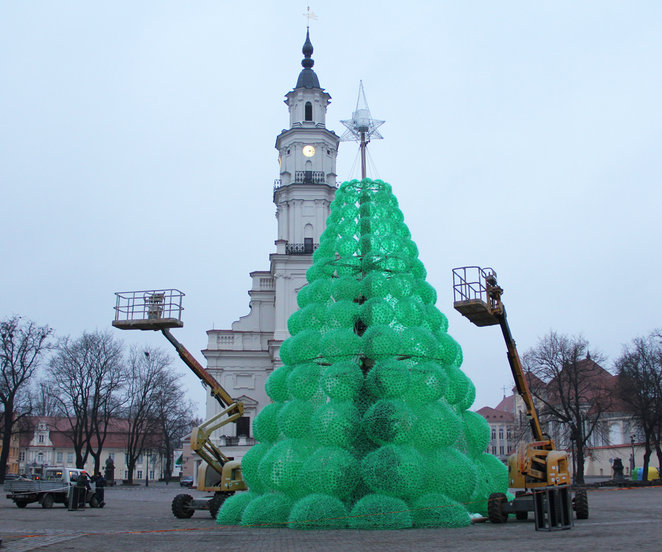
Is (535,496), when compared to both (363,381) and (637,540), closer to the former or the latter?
(637,540)

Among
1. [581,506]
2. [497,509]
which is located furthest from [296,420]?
[581,506]

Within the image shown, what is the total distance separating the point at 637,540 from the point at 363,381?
6281 millimetres

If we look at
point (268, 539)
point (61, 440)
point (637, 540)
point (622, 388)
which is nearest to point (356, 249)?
point (268, 539)

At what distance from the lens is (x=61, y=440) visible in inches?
3861

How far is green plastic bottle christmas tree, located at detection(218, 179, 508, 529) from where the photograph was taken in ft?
48.4

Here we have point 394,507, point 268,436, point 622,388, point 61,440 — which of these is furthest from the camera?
point 61,440

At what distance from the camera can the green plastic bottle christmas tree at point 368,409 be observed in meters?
14.8

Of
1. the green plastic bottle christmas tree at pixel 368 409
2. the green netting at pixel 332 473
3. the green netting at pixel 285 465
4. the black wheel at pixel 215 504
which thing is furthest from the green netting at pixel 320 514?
the black wheel at pixel 215 504

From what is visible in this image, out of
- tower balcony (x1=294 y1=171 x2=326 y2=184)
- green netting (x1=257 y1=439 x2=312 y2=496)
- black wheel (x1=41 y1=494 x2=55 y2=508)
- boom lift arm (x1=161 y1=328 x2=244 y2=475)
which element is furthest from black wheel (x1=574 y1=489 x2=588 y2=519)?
tower balcony (x1=294 y1=171 x2=326 y2=184)

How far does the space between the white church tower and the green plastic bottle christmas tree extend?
31851mm

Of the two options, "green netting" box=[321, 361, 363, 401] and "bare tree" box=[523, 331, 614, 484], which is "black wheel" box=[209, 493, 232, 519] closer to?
"green netting" box=[321, 361, 363, 401]

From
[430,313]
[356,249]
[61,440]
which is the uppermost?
[356,249]

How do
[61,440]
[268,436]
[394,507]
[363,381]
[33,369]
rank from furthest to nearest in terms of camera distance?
[61,440]
[33,369]
[268,436]
[363,381]
[394,507]

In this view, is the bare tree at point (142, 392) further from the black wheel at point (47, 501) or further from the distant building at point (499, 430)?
the distant building at point (499, 430)
